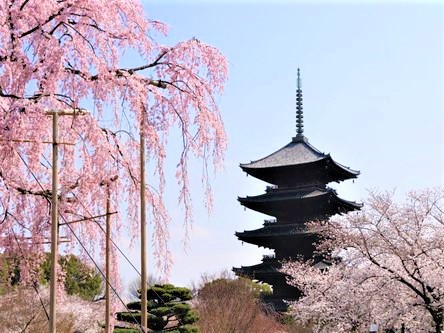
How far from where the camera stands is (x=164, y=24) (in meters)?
7.48

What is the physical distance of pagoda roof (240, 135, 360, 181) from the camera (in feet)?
110

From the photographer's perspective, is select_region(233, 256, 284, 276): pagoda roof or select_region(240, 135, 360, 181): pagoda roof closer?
select_region(233, 256, 284, 276): pagoda roof

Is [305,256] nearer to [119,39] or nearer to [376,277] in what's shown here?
[376,277]

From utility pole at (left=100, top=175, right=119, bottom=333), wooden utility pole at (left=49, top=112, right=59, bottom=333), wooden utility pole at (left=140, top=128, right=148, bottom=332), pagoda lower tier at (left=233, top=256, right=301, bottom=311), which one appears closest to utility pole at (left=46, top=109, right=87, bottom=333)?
wooden utility pole at (left=49, top=112, right=59, bottom=333)

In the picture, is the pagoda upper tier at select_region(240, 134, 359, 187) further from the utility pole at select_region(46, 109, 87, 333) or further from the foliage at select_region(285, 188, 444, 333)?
the utility pole at select_region(46, 109, 87, 333)

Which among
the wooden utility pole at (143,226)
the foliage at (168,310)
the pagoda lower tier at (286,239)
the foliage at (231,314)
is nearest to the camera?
the wooden utility pole at (143,226)

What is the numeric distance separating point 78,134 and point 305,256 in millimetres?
26640

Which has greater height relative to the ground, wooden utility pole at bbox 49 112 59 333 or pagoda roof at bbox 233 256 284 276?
pagoda roof at bbox 233 256 284 276

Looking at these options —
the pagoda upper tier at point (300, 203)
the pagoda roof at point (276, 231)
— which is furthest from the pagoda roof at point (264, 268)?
the pagoda upper tier at point (300, 203)

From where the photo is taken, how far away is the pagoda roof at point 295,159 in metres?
33.7

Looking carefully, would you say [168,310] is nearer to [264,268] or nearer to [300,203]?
[264,268]

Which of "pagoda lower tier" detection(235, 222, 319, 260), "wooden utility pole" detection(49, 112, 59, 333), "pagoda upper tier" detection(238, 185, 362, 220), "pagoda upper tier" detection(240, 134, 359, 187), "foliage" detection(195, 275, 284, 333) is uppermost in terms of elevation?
"pagoda upper tier" detection(240, 134, 359, 187)

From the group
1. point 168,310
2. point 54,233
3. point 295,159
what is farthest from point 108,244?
point 295,159

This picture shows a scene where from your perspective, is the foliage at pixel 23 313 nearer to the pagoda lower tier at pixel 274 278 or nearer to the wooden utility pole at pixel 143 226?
the wooden utility pole at pixel 143 226
